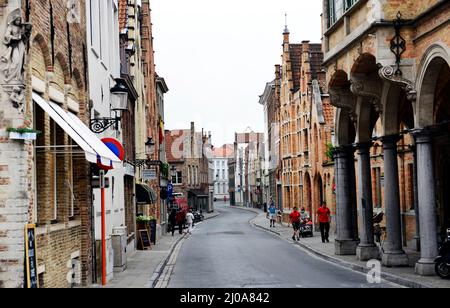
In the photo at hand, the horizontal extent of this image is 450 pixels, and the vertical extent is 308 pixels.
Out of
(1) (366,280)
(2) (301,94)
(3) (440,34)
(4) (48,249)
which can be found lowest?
(1) (366,280)

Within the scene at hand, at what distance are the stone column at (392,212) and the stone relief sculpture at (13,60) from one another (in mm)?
12566

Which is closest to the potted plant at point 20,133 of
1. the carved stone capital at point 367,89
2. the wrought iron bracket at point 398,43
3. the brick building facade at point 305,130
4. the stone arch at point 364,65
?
the wrought iron bracket at point 398,43

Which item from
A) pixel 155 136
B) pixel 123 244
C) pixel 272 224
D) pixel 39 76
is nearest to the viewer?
pixel 39 76

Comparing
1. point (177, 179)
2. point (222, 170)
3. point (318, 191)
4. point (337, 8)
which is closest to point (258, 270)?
point (337, 8)

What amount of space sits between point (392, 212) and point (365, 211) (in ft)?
8.82

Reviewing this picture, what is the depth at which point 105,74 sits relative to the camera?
23.2 m

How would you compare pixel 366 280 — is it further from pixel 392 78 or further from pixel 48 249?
pixel 48 249

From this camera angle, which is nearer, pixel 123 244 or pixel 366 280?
pixel 366 280

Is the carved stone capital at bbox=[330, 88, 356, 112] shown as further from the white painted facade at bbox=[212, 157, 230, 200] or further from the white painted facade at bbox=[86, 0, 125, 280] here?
the white painted facade at bbox=[212, 157, 230, 200]

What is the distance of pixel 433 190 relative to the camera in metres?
18.6

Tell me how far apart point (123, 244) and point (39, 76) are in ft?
29.7

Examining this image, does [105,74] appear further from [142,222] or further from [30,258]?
[30,258]

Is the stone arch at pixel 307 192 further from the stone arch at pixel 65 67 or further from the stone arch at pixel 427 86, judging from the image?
the stone arch at pixel 65 67
